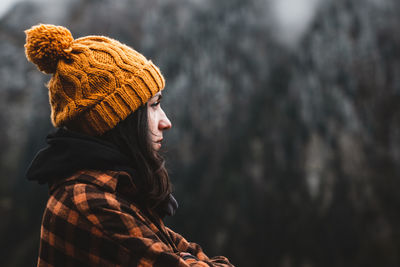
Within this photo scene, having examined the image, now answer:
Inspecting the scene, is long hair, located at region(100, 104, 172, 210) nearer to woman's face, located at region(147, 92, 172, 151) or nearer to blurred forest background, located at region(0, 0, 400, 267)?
woman's face, located at region(147, 92, 172, 151)

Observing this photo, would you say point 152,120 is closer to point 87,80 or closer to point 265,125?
point 87,80

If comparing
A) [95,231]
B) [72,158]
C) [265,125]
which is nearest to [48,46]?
[72,158]

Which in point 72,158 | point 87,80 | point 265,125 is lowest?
point 72,158

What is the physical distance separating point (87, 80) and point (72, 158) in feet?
1.05

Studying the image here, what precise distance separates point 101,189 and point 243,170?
1760 cm

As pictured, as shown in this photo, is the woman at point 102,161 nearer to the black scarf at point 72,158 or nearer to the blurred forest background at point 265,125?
the black scarf at point 72,158

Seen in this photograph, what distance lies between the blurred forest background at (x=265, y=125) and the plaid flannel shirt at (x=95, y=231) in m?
15.1

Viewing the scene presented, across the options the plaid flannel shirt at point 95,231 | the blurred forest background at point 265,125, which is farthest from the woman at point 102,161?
the blurred forest background at point 265,125

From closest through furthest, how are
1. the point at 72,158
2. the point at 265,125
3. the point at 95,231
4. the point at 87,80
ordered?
the point at 95,231, the point at 72,158, the point at 87,80, the point at 265,125

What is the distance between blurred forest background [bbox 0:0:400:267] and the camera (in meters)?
16.7

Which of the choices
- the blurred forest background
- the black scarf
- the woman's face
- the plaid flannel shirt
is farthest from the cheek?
the blurred forest background

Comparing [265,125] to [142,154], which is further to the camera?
[265,125]

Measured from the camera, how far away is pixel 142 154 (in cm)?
117

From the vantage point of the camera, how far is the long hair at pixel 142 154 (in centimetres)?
114
